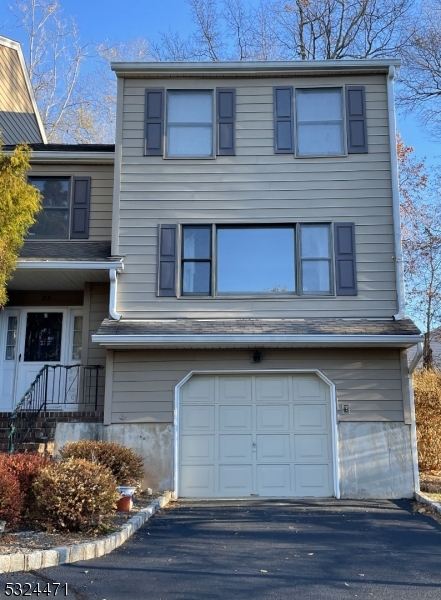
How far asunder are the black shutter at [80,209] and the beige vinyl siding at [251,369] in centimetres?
267

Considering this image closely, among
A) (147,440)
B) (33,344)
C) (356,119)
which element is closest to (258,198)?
(356,119)

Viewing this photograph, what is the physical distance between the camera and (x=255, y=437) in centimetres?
1004

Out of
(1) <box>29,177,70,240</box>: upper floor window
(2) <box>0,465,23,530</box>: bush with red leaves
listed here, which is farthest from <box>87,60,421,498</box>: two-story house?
(2) <box>0,465,23,530</box>: bush with red leaves

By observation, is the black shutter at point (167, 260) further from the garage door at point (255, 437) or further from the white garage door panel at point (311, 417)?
the white garage door panel at point (311, 417)

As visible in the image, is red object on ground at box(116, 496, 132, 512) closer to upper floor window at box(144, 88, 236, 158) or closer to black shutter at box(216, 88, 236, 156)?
upper floor window at box(144, 88, 236, 158)

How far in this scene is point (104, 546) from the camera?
591cm

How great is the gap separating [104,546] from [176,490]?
3.94 metres

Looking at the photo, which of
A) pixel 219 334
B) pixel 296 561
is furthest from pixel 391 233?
pixel 296 561

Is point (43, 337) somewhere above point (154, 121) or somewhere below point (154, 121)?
below

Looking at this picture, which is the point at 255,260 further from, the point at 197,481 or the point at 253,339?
the point at 197,481

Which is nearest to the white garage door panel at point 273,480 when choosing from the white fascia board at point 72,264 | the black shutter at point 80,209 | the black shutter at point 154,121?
the white fascia board at point 72,264

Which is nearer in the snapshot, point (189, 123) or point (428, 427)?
point (189, 123)

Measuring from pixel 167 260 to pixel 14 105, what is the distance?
842 cm

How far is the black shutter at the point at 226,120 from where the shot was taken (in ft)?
35.6
